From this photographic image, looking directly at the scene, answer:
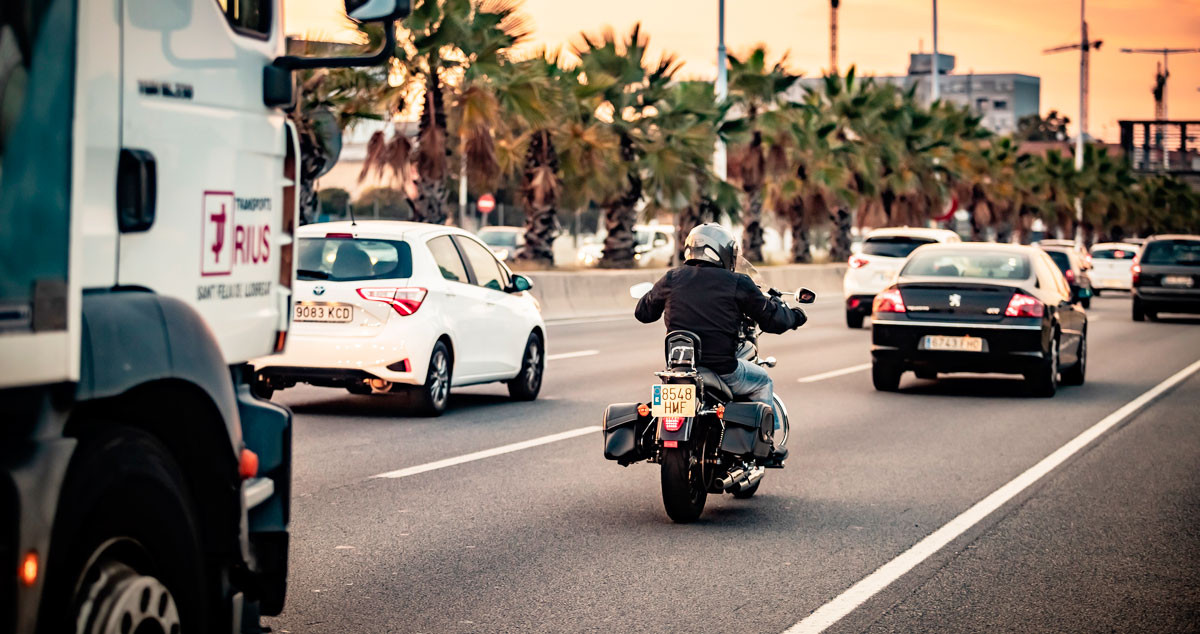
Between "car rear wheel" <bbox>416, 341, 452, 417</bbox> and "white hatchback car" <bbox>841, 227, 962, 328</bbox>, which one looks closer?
"car rear wheel" <bbox>416, 341, 452, 417</bbox>

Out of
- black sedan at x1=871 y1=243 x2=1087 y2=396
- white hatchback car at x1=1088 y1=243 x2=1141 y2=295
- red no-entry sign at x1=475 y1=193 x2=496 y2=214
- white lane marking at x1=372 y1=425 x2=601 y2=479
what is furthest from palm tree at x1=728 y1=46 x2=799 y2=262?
white lane marking at x1=372 y1=425 x2=601 y2=479

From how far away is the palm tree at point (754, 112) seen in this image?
44406 millimetres

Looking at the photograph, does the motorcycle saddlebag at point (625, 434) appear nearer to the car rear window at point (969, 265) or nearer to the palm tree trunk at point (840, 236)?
the car rear window at point (969, 265)

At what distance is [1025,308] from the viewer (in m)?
15.6

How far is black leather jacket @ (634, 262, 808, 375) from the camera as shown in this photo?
8.64 metres

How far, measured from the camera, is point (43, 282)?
3.44m

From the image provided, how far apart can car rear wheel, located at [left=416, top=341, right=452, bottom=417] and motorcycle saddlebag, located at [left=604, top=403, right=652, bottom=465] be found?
14.9ft

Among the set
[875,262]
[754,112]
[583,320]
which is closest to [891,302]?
[875,262]

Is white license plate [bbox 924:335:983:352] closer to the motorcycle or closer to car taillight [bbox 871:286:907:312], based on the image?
car taillight [bbox 871:286:907:312]

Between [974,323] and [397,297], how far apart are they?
6.07 meters

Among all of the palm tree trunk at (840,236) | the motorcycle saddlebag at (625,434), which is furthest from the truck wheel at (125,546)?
the palm tree trunk at (840,236)

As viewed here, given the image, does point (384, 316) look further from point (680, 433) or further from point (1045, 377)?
point (1045, 377)

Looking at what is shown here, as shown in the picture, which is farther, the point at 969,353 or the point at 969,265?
the point at 969,265

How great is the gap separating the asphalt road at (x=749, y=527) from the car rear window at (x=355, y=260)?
119 centimetres
